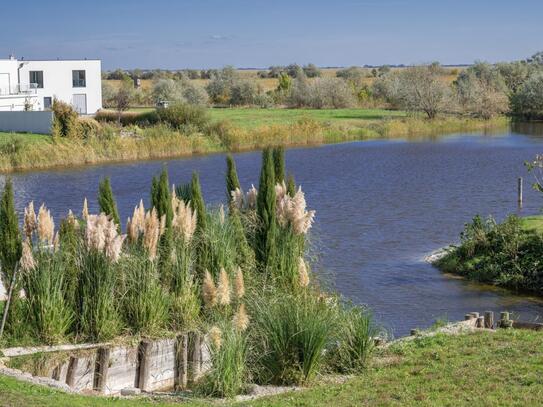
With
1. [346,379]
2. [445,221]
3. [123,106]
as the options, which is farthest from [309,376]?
[123,106]

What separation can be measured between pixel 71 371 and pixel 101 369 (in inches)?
19.8

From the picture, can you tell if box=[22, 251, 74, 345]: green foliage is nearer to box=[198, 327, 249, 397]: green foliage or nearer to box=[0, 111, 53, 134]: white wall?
box=[198, 327, 249, 397]: green foliage

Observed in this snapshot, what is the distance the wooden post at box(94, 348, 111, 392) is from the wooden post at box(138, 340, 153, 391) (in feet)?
1.91

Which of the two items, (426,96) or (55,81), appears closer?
(55,81)

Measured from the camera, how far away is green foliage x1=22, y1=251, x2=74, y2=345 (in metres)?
13.7

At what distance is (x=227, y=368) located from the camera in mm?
11570

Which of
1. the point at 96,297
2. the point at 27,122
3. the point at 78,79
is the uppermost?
the point at 78,79

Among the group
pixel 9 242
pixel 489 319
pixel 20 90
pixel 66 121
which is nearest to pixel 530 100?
pixel 20 90

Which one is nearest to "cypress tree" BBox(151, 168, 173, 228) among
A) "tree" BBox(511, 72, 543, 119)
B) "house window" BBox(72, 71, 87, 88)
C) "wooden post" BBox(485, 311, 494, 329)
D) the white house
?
"wooden post" BBox(485, 311, 494, 329)

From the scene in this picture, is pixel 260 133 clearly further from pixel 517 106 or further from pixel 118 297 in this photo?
Result: pixel 118 297

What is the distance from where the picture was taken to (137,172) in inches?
1741

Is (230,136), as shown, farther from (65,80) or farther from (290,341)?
(290,341)

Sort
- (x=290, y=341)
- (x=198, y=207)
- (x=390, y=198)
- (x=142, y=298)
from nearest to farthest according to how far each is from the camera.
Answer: (x=290, y=341) < (x=142, y=298) < (x=198, y=207) < (x=390, y=198)

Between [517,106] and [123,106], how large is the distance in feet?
111
